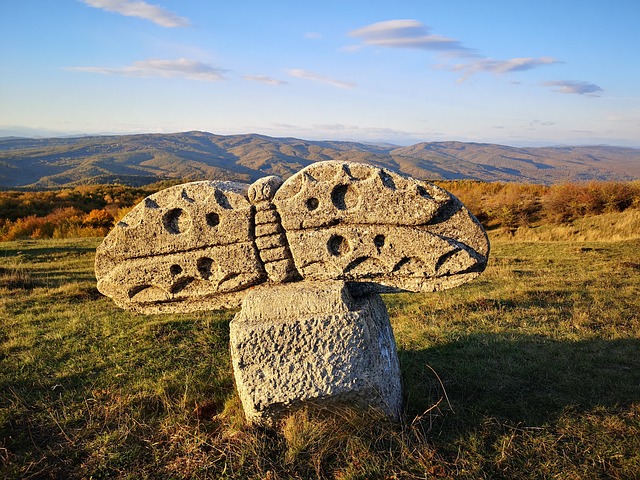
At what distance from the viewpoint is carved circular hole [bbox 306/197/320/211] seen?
13.9 feet

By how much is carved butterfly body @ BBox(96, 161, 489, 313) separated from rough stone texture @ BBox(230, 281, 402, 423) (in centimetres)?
49

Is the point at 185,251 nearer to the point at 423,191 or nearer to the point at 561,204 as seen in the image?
the point at 423,191

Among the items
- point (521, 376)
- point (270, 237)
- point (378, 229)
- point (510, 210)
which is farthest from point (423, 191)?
point (510, 210)

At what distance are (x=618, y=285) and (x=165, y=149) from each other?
137 m

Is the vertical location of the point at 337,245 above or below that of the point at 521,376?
above

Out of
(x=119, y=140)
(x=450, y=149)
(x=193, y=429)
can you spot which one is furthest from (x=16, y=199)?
(x=450, y=149)

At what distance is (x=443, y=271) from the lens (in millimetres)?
4137

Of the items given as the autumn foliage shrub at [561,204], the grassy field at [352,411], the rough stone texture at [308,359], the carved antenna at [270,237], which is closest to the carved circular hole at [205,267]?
the carved antenna at [270,237]

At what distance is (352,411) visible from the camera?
3955mm

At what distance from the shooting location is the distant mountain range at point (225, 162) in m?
70.0

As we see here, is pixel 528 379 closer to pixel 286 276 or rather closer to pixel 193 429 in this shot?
pixel 286 276

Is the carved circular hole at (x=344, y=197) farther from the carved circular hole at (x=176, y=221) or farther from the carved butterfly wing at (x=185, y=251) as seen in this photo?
the carved circular hole at (x=176, y=221)

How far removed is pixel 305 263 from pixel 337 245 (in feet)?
1.17

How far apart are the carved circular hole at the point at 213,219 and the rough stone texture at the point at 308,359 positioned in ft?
3.51
